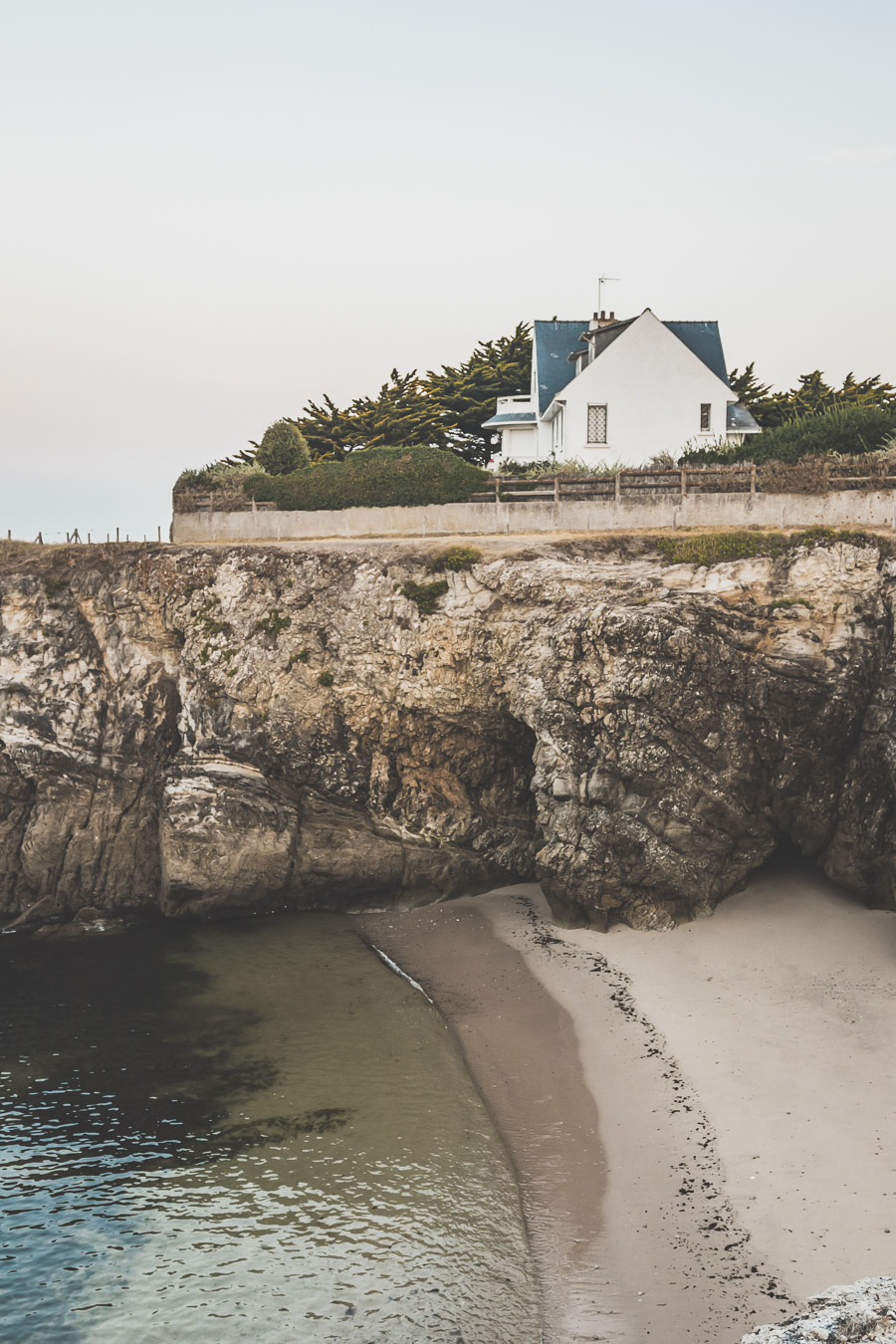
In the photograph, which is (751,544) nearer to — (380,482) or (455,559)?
(455,559)

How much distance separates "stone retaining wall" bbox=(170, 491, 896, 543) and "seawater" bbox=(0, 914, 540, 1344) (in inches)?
623

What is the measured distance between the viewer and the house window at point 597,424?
4538 centimetres

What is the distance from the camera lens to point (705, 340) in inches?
1884

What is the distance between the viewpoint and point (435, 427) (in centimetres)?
5775

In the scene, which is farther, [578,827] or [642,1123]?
[578,827]

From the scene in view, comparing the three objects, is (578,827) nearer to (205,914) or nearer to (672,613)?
(672,613)

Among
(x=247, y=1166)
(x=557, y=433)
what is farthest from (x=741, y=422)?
(x=247, y=1166)

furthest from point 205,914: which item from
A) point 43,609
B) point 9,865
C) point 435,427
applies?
point 435,427

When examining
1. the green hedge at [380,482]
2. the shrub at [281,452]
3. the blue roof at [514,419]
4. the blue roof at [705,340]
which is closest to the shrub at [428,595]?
the green hedge at [380,482]

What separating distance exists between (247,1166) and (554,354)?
141ft

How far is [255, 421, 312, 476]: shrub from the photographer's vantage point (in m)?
40.8

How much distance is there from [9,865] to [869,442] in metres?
30.0

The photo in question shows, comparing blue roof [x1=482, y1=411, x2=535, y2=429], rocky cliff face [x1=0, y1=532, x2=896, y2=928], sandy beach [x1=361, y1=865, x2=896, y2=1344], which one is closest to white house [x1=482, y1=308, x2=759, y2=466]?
blue roof [x1=482, y1=411, x2=535, y2=429]

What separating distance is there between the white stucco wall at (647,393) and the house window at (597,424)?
24cm
